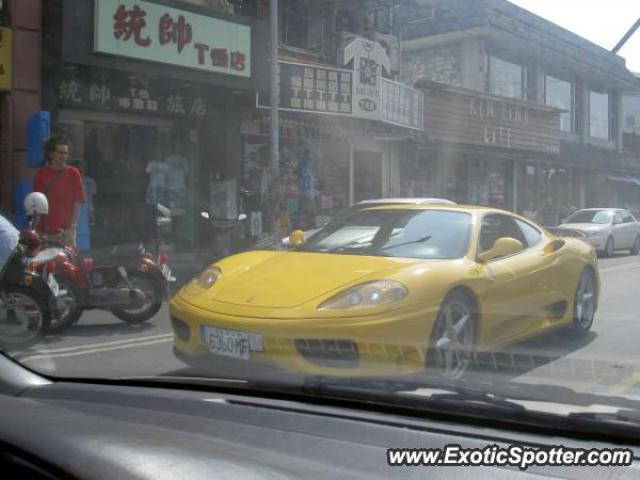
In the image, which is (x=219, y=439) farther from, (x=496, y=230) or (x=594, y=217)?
(x=594, y=217)

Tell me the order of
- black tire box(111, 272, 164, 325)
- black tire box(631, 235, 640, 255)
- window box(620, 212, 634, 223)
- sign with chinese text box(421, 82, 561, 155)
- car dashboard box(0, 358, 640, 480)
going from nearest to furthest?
car dashboard box(0, 358, 640, 480) < black tire box(111, 272, 164, 325) < black tire box(631, 235, 640, 255) < window box(620, 212, 634, 223) < sign with chinese text box(421, 82, 561, 155)

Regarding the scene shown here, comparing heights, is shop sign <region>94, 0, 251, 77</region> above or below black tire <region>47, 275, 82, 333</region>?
above

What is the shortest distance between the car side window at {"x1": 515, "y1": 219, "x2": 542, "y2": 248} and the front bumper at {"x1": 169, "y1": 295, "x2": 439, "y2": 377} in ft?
6.45

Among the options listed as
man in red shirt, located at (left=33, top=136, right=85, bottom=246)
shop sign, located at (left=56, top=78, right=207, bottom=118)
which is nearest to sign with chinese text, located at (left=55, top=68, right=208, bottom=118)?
shop sign, located at (left=56, top=78, right=207, bottom=118)

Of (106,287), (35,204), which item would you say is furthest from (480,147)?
(35,204)

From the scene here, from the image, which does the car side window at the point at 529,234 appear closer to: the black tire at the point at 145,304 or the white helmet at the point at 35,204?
the black tire at the point at 145,304

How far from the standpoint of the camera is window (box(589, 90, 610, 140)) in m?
30.9

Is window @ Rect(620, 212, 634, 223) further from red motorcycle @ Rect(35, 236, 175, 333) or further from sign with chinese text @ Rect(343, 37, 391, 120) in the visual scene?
red motorcycle @ Rect(35, 236, 175, 333)

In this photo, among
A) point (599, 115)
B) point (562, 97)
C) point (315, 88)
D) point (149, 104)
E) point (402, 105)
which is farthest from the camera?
point (599, 115)

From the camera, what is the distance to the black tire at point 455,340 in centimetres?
388

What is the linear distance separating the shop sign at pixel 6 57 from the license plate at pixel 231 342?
27.0ft

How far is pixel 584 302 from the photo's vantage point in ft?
19.6

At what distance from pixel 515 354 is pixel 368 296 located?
92 centimetres

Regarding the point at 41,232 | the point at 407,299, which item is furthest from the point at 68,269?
the point at 407,299
